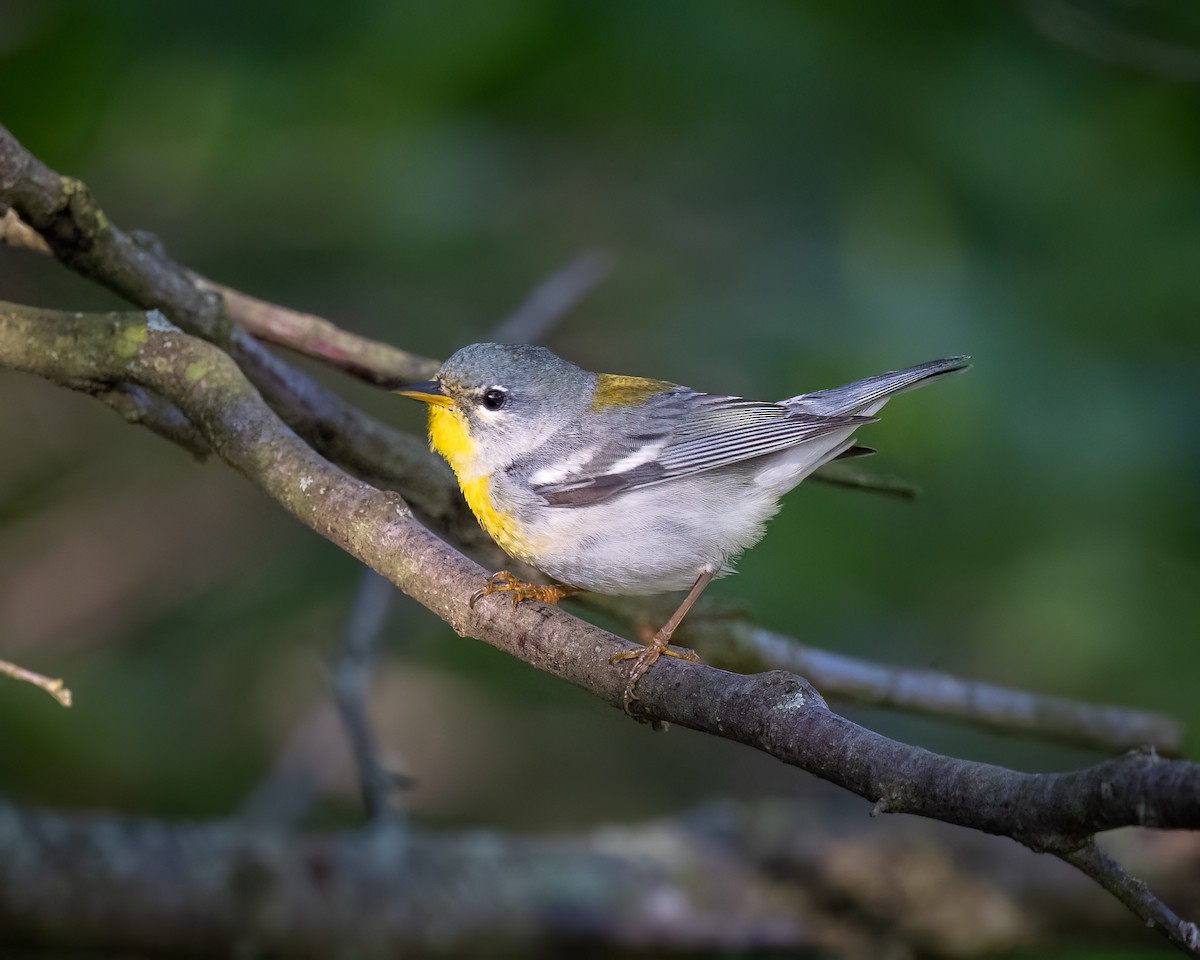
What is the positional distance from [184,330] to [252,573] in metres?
2.76

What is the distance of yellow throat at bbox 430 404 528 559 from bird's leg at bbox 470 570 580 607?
128 millimetres

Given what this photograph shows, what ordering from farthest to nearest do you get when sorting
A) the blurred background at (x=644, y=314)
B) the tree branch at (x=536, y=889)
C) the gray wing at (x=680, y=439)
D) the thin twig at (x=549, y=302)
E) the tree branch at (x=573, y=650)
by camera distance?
the thin twig at (x=549, y=302) < the blurred background at (x=644, y=314) < the tree branch at (x=536, y=889) < the gray wing at (x=680, y=439) < the tree branch at (x=573, y=650)

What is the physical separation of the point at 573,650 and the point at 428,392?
136cm

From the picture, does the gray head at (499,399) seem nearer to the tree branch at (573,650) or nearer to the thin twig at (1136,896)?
the tree branch at (573,650)

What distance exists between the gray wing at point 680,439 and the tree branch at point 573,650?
0.81 meters

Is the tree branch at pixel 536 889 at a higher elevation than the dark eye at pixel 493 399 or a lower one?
lower

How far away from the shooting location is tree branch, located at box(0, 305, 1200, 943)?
66.2 inches

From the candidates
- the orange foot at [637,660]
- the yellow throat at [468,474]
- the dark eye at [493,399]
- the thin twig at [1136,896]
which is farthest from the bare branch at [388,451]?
the thin twig at [1136,896]

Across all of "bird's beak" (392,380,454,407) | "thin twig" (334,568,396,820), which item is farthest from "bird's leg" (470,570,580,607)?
"thin twig" (334,568,396,820)

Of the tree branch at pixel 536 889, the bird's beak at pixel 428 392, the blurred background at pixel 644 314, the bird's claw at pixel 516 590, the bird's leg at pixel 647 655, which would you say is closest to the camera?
the bird's leg at pixel 647 655

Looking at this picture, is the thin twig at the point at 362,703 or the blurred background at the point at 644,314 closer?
the thin twig at the point at 362,703

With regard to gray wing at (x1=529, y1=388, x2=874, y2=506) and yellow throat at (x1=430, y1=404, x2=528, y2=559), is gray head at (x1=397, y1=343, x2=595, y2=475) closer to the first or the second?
yellow throat at (x1=430, y1=404, x2=528, y2=559)

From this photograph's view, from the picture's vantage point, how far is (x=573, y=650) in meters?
2.64

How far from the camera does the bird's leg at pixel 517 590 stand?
9.02ft
